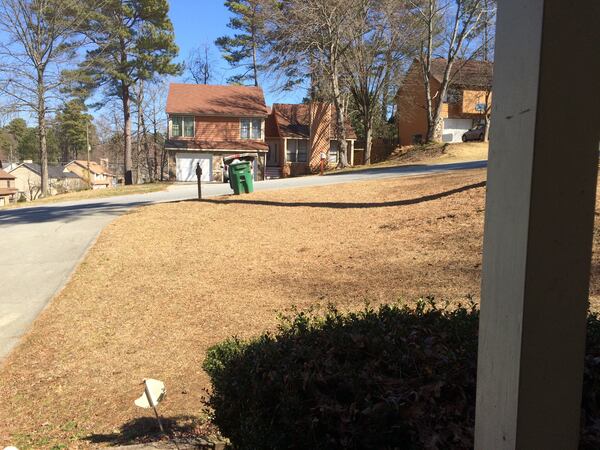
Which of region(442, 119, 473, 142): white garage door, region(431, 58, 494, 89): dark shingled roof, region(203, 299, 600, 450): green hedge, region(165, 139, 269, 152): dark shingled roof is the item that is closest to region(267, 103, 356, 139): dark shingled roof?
region(165, 139, 269, 152): dark shingled roof

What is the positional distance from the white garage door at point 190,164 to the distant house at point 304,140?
577 cm

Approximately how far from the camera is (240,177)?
16.3 m

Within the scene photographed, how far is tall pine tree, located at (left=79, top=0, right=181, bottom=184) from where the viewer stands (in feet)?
117

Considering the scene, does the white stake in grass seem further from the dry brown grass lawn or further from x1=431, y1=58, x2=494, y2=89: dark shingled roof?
x1=431, y1=58, x2=494, y2=89: dark shingled roof

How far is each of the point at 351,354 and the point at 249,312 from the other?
4.14m

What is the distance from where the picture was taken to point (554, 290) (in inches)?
56.4

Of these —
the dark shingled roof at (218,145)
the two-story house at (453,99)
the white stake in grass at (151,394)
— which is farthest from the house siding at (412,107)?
the white stake in grass at (151,394)

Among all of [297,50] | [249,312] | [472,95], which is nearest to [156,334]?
[249,312]

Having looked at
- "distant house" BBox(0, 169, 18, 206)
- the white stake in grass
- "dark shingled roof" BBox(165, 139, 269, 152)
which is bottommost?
"distant house" BBox(0, 169, 18, 206)

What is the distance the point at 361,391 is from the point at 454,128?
43.8m

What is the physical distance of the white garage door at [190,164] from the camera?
119 feet

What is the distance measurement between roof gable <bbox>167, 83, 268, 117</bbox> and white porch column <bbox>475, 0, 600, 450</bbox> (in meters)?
37.3

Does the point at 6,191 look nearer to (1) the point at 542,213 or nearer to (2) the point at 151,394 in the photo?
(2) the point at 151,394

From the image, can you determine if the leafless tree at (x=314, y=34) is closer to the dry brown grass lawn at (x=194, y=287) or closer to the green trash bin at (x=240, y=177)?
the green trash bin at (x=240, y=177)
